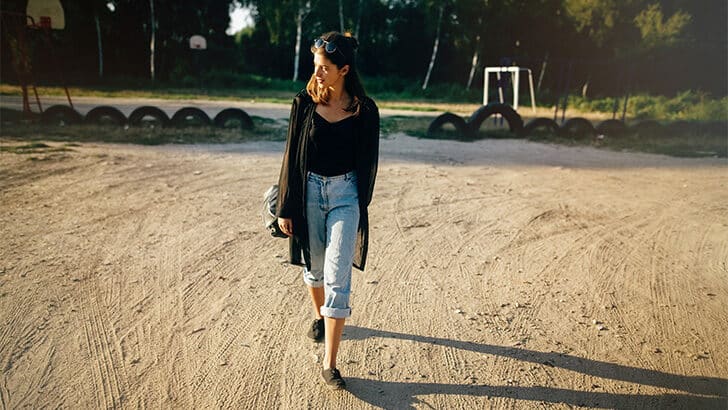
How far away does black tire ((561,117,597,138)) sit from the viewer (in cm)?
1328

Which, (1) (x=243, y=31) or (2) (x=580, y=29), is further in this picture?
(1) (x=243, y=31)

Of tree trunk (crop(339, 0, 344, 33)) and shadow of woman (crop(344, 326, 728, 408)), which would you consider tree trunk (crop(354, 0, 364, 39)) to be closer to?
tree trunk (crop(339, 0, 344, 33))

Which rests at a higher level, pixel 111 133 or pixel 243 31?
pixel 243 31

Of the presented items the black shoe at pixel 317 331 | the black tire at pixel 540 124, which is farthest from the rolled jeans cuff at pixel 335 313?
the black tire at pixel 540 124

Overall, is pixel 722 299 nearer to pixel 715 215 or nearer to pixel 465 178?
pixel 715 215

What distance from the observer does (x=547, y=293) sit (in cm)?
416

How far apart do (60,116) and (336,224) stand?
11.2 meters

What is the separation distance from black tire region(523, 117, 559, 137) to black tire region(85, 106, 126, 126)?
32.1ft

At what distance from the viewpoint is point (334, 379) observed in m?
2.87

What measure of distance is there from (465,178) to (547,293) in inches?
163

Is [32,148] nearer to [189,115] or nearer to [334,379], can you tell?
[189,115]

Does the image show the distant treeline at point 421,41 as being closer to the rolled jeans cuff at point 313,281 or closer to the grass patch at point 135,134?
the grass patch at point 135,134

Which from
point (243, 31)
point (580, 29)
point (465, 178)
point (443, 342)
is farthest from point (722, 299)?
point (243, 31)

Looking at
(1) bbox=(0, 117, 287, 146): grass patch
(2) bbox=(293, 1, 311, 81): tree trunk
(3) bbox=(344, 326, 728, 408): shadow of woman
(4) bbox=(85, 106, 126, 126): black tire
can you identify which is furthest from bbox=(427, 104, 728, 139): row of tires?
(2) bbox=(293, 1, 311, 81): tree trunk
